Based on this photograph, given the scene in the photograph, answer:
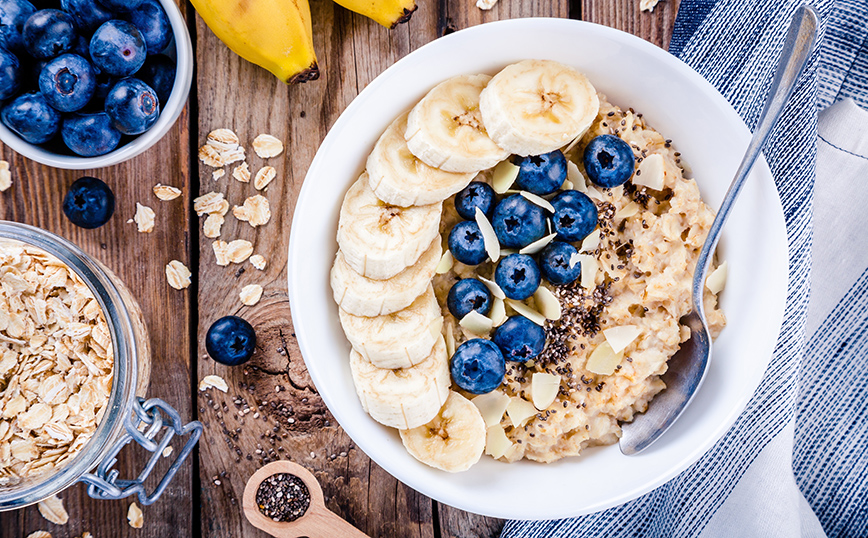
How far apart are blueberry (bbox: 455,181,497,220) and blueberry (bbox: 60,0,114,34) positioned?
74 cm

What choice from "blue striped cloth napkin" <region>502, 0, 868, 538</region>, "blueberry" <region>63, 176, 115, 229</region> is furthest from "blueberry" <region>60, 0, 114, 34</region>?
"blue striped cloth napkin" <region>502, 0, 868, 538</region>

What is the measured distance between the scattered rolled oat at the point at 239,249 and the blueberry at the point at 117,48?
0.39 metres

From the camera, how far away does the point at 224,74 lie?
4.61 ft

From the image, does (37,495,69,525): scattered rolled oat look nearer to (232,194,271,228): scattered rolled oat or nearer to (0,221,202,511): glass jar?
(0,221,202,511): glass jar

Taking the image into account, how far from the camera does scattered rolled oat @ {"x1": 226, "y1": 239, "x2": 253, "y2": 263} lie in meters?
1.43

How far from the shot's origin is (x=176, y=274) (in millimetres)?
1441

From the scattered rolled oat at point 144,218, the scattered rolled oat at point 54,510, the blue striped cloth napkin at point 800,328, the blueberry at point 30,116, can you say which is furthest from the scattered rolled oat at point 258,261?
the blue striped cloth napkin at point 800,328

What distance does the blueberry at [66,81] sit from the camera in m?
1.20

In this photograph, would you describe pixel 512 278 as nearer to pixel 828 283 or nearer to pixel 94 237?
pixel 828 283

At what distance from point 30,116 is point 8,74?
80 millimetres

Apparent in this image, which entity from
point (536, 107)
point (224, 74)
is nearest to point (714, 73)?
point (536, 107)

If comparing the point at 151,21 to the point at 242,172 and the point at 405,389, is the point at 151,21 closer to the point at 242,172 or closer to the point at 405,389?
the point at 242,172

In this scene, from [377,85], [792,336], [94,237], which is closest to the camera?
[377,85]

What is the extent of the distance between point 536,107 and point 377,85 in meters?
0.27
